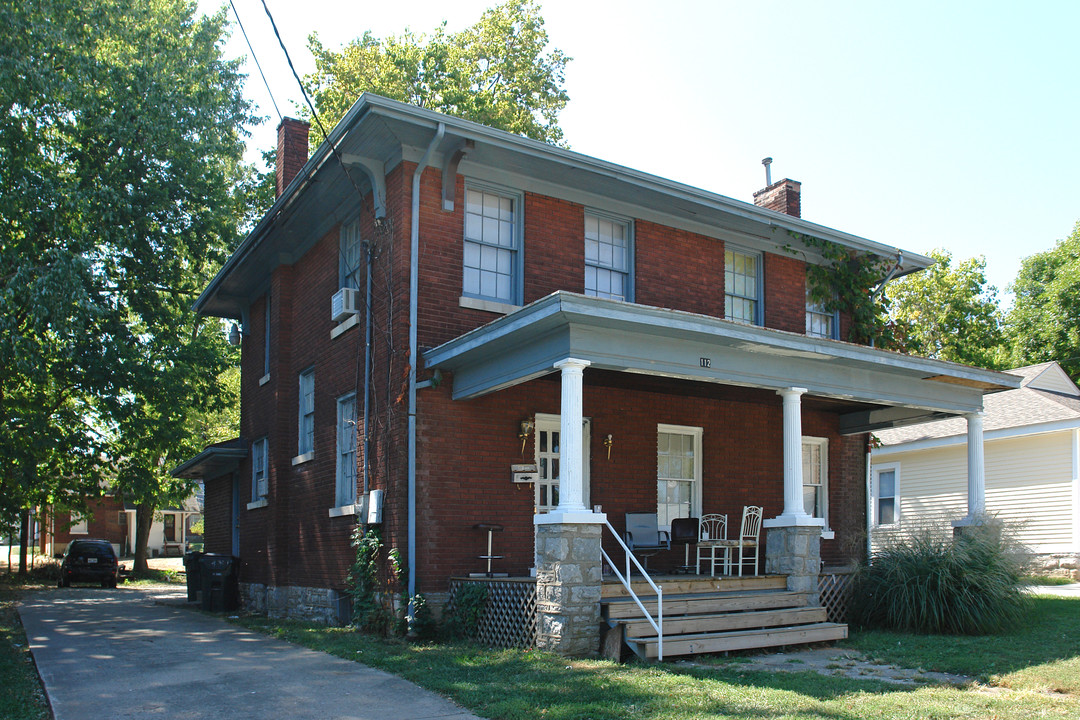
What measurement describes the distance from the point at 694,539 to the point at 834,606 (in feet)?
6.38

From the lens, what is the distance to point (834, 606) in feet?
38.8

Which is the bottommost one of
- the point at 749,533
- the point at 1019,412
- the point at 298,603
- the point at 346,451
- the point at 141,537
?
the point at 141,537

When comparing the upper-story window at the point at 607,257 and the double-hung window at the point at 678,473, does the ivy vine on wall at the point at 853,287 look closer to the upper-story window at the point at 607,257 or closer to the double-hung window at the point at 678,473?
the upper-story window at the point at 607,257

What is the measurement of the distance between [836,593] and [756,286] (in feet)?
18.3

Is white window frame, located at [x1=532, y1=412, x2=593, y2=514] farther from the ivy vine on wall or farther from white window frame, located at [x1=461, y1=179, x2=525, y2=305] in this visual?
the ivy vine on wall

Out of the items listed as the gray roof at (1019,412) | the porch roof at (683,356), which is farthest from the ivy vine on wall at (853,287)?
the gray roof at (1019,412)

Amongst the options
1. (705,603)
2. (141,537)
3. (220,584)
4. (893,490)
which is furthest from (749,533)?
(141,537)

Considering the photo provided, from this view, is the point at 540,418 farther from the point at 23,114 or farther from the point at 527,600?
the point at 23,114

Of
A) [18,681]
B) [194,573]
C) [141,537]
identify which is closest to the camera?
[18,681]

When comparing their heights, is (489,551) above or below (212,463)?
below

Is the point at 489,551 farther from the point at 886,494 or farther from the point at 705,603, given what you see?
the point at 886,494

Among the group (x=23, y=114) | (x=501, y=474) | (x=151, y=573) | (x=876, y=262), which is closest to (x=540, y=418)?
(x=501, y=474)

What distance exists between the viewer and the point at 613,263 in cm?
1367

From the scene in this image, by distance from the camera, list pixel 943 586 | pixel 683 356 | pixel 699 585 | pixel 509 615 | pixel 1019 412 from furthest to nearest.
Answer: pixel 1019 412, pixel 943 586, pixel 699 585, pixel 683 356, pixel 509 615
